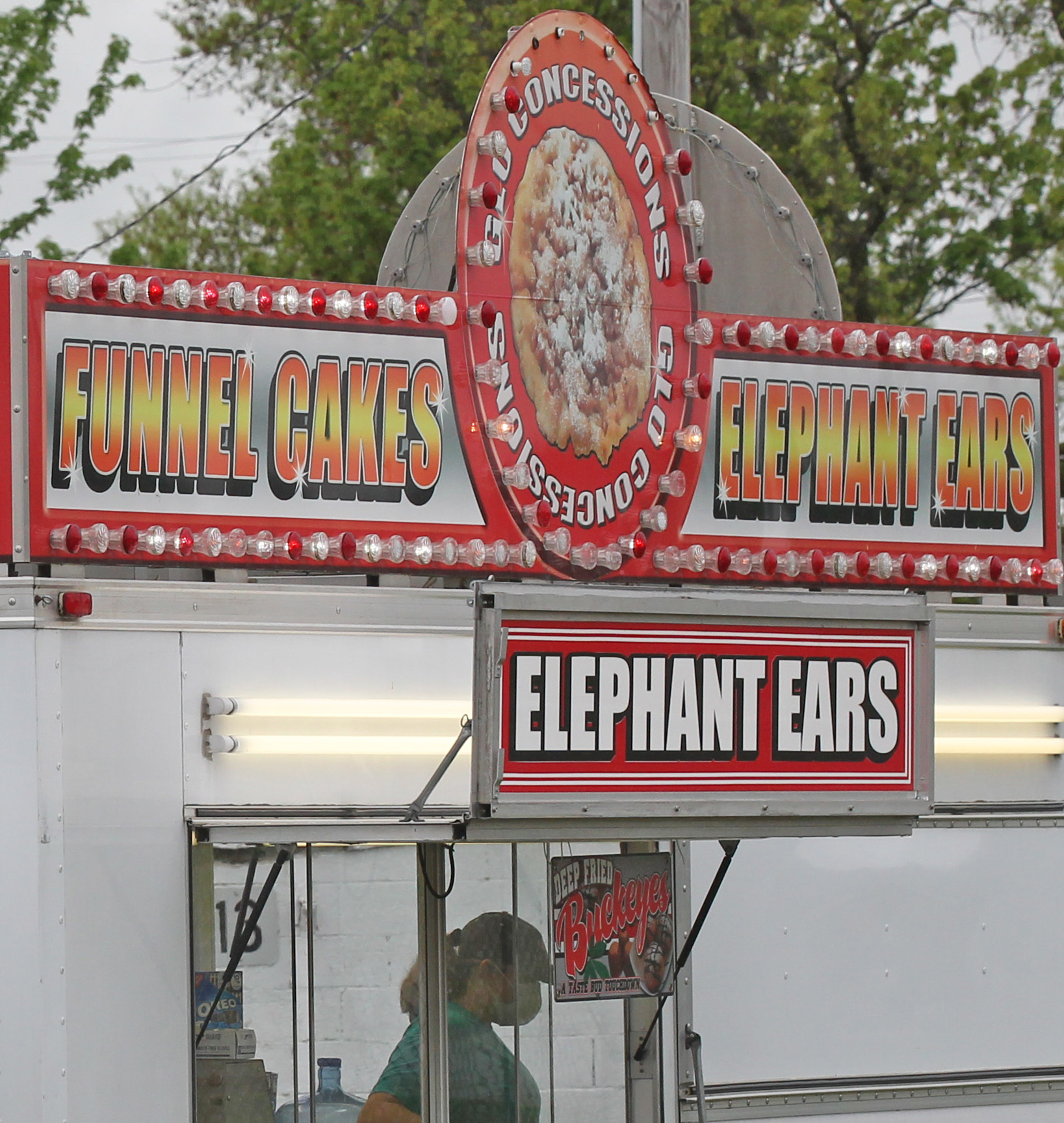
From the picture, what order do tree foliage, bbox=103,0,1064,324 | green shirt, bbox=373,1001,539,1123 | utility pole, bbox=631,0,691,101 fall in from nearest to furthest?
green shirt, bbox=373,1001,539,1123 < utility pole, bbox=631,0,691,101 < tree foliage, bbox=103,0,1064,324

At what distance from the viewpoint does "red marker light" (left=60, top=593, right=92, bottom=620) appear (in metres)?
4.54

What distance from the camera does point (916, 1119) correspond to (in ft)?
20.0

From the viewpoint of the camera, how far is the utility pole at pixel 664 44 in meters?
7.50

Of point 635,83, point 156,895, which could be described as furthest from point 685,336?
point 156,895

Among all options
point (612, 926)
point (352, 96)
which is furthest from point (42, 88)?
point (612, 926)

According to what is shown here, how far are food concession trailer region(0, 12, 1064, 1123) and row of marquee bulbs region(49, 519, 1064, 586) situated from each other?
14 millimetres

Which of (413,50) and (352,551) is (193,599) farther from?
(413,50)

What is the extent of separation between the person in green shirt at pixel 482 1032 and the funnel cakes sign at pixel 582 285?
4.05ft

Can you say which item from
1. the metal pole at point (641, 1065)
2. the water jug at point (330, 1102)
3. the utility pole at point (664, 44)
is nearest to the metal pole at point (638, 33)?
the utility pole at point (664, 44)

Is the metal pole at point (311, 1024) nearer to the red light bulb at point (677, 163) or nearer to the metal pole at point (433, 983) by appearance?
the metal pole at point (433, 983)

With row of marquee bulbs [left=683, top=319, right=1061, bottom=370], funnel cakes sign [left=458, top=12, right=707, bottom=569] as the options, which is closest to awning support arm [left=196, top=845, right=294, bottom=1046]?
funnel cakes sign [left=458, top=12, right=707, bottom=569]

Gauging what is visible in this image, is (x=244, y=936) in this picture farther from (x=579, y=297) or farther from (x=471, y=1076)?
(x=579, y=297)

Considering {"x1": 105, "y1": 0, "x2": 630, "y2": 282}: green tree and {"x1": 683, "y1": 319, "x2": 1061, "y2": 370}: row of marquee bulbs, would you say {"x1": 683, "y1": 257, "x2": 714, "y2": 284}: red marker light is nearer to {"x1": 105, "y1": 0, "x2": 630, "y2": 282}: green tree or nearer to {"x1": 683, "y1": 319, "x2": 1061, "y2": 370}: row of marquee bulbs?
{"x1": 683, "y1": 319, "x2": 1061, "y2": 370}: row of marquee bulbs

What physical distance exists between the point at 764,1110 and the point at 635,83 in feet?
11.4
